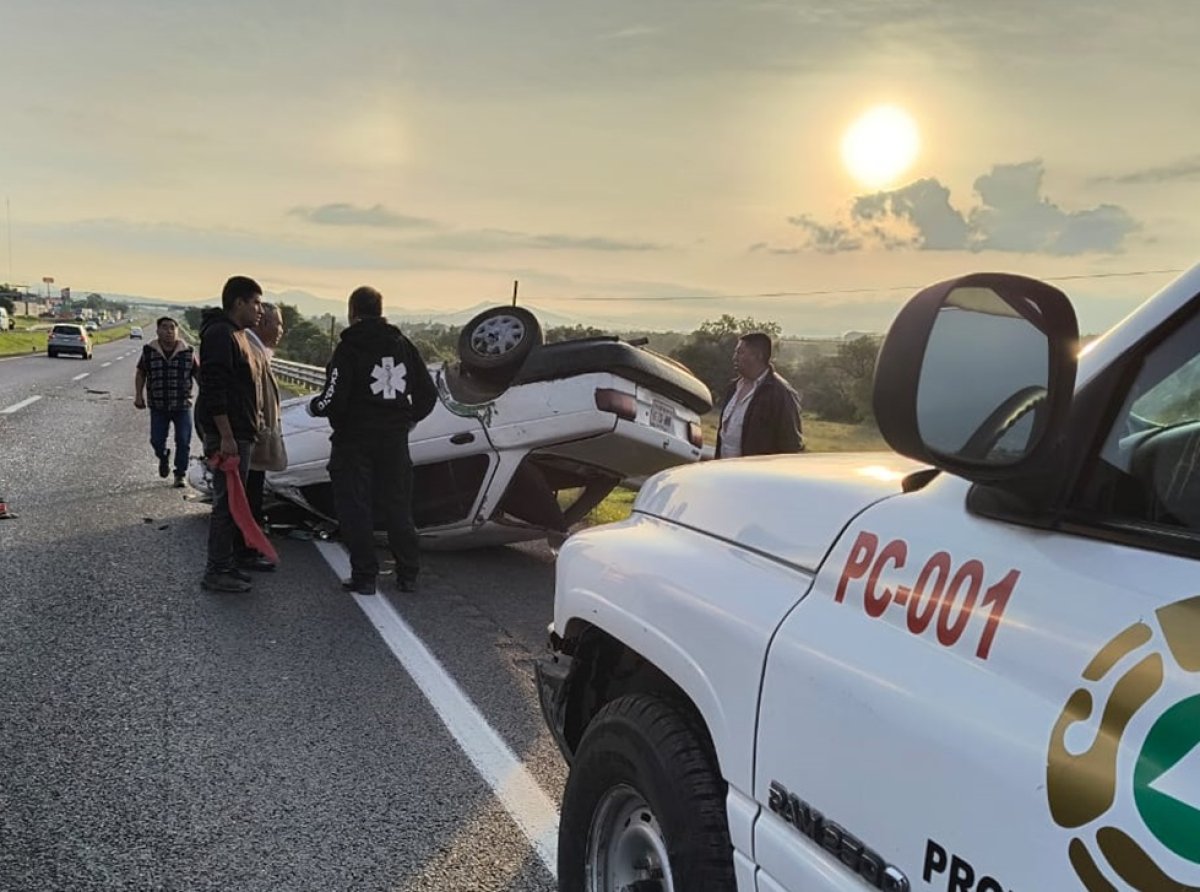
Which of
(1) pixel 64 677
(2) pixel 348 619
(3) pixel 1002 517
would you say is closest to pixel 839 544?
(3) pixel 1002 517

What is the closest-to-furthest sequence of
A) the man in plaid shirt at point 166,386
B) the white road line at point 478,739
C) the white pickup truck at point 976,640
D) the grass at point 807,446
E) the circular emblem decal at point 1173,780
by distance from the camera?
1. the circular emblem decal at point 1173,780
2. the white pickup truck at point 976,640
3. the white road line at point 478,739
4. the grass at point 807,446
5. the man in plaid shirt at point 166,386

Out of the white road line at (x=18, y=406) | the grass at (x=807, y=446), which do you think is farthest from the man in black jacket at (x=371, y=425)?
the white road line at (x=18, y=406)

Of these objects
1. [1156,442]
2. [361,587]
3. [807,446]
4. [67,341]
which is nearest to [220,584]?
[361,587]

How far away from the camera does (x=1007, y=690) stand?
142 cm

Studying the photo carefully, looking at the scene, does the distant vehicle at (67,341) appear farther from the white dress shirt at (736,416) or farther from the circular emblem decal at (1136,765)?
the circular emblem decal at (1136,765)

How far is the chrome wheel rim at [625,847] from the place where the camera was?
2238mm

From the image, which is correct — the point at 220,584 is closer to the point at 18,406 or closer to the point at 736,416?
the point at 736,416

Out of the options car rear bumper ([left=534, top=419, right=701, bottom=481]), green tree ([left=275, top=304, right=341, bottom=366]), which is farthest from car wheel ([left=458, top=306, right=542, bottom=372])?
green tree ([left=275, top=304, right=341, bottom=366])

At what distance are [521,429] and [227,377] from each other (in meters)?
1.94

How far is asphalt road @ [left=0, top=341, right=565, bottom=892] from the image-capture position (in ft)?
10.6

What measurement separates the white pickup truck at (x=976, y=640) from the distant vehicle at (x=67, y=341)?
1904 inches

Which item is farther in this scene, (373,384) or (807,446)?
(807,446)

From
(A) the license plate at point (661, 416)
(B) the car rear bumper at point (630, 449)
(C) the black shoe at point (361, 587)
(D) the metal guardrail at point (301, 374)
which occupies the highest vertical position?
(A) the license plate at point (661, 416)

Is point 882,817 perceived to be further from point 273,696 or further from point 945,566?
point 273,696
